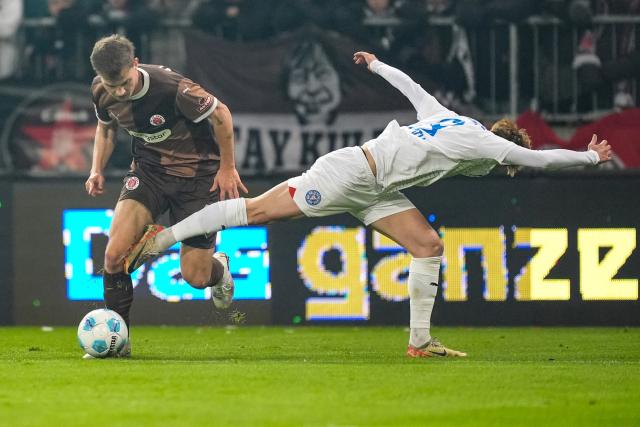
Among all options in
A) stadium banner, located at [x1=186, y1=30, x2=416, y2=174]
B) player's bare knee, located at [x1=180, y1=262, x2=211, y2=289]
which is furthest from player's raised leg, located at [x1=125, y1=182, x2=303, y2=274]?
stadium banner, located at [x1=186, y1=30, x2=416, y2=174]

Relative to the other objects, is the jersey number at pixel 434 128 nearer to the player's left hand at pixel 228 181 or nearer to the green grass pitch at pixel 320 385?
the player's left hand at pixel 228 181

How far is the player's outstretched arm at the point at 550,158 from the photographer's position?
9.19 meters

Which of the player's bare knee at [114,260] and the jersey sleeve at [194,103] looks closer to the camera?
the player's bare knee at [114,260]

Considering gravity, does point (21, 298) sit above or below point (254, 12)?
below

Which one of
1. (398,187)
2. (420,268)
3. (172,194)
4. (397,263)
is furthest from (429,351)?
(397,263)

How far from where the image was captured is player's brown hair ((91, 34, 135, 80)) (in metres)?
9.07

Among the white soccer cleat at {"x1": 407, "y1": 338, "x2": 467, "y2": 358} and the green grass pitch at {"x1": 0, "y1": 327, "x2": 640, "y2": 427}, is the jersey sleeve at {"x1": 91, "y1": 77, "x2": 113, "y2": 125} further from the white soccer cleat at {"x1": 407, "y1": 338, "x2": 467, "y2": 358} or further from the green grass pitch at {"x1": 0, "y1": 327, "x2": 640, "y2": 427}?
the white soccer cleat at {"x1": 407, "y1": 338, "x2": 467, "y2": 358}

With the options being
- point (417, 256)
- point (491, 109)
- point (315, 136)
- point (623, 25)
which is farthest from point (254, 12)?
point (417, 256)

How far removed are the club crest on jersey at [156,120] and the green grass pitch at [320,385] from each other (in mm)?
1673

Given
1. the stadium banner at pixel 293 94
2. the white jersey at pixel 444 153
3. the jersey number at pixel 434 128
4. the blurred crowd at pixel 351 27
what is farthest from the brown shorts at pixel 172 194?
the blurred crowd at pixel 351 27

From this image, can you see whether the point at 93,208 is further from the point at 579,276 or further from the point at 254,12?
the point at 579,276

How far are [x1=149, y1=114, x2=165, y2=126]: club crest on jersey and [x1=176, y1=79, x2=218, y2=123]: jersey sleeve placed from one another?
158mm

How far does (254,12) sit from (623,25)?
4.06 meters

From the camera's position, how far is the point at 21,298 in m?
14.0
